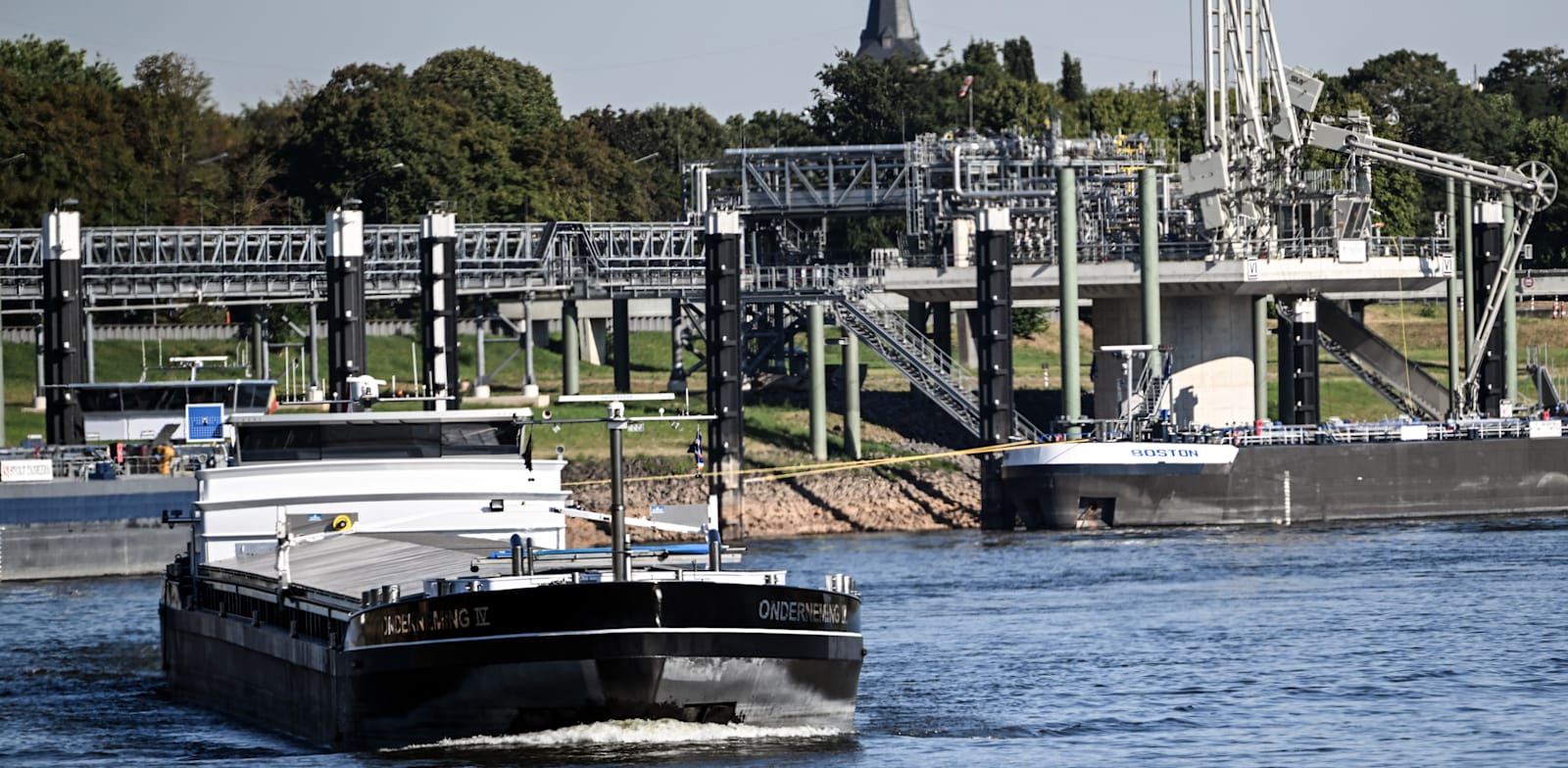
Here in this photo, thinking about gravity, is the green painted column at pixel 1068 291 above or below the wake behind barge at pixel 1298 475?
above

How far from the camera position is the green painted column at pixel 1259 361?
9644 centimetres

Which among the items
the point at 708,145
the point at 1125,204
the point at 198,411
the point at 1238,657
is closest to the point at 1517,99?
the point at 708,145

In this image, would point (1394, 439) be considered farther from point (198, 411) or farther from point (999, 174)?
point (198, 411)

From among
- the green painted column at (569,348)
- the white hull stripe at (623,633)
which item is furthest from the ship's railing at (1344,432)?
the white hull stripe at (623,633)

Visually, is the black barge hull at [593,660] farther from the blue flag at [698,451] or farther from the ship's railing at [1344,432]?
the ship's railing at [1344,432]

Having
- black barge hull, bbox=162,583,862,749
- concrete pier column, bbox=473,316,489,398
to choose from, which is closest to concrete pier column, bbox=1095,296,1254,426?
concrete pier column, bbox=473,316,489,398

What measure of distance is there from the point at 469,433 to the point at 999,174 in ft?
206

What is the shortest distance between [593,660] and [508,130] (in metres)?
120

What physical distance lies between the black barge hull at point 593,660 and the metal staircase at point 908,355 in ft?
192

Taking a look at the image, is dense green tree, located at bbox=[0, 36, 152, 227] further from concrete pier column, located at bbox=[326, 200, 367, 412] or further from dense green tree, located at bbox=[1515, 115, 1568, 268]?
dense green tree, located at bbox=[1515, 115, 1568, 268]

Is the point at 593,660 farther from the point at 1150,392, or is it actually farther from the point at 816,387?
the point at 1150,392

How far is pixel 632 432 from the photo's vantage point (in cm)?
9025

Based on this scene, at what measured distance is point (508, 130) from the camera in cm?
14762

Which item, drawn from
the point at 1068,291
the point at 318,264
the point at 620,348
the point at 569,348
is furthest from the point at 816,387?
the point at 318,264
